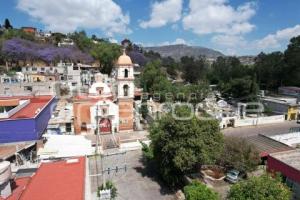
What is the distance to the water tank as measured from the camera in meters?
11.3

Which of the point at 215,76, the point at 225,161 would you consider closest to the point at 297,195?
the point at 225,161

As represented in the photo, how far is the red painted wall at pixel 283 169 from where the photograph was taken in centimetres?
1566

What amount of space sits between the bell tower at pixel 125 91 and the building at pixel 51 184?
51.8 feet

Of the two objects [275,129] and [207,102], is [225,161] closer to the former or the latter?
[275,129]

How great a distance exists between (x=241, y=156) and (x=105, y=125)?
16.7 meters

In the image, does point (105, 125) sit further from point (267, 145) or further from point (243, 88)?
point (243, 88)

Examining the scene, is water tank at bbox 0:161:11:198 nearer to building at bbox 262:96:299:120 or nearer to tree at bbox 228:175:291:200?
tree at bbox 228:175:291:200

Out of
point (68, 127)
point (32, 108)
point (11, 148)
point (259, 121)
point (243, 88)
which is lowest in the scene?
point (259, 121)

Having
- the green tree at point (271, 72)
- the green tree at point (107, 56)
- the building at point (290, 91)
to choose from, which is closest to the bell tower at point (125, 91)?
the green tree at point (107, 56)

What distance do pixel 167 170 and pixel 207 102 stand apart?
2573cm

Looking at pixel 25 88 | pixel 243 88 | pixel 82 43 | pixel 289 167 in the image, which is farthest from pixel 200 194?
pixel 82 43

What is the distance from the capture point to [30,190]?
11.5 metres

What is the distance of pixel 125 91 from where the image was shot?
2973 cm

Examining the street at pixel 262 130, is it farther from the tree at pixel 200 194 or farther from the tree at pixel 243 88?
the tree at pixel 200 194
